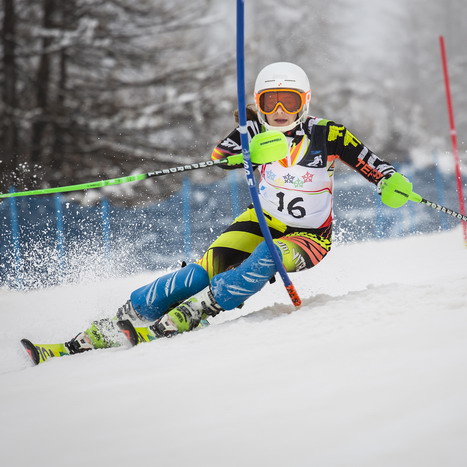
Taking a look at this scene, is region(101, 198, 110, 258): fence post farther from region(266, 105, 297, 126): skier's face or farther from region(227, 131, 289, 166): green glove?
region(227, 131, 289, 166): green glove

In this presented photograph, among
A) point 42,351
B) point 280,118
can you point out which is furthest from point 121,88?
point 42,351

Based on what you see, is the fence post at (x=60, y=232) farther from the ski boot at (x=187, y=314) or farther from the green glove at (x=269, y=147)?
the green glove at (x=269, y=147)

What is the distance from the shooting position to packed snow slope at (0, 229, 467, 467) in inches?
52.9

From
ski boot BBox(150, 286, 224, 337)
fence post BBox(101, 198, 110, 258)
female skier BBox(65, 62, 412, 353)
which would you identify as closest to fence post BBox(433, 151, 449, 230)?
fence post BBox(101, 198, 110, 258)

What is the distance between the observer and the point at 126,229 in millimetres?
9727

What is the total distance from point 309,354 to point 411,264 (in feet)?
15.6

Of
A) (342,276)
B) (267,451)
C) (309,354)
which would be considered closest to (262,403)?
(267,451)

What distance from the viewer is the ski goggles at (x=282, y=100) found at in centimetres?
324

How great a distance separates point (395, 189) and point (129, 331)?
153cm

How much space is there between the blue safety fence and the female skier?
581 cm

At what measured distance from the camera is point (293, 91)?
128 inches

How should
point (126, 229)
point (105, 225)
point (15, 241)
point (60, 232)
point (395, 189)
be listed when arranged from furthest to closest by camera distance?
point (126, 229), point (105, 225), point (60, 232), point (15, 241), point (395, 189)

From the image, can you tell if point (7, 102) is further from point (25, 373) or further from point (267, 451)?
point (267, 451)

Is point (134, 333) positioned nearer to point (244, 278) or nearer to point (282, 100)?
point (244, 278)
